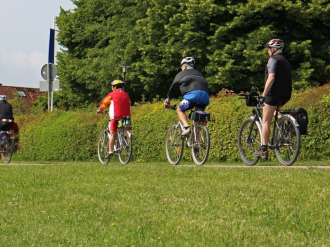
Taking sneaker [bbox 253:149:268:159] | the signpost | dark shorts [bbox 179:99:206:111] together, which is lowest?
sneaker [bbox 253:149:268:159]

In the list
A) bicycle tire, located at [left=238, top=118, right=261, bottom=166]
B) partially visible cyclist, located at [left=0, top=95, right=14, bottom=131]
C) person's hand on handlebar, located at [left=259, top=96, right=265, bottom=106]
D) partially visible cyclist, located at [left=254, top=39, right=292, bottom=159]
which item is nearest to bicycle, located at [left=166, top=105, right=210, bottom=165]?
bicycle tire, located at [left=238, top=118, right=261, bottom=166]

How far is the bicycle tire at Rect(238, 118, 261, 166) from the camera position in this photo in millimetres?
9648

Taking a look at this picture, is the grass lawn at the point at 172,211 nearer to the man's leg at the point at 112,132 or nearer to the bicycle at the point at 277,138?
the bicycle at the point at 277,138

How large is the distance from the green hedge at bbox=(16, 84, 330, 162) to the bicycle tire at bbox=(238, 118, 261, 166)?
272cm

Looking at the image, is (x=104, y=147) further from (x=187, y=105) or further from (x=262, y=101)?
(x=262, y=101)

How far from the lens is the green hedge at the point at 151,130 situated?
39.9ft

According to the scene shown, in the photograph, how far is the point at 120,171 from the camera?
28.5 ft

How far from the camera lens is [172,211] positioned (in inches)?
189

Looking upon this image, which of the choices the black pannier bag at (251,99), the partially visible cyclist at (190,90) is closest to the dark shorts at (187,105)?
A: the partially visible cyclist at (190,90)

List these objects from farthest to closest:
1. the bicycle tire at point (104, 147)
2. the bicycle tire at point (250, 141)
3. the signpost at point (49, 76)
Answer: the signpost at point (49, 76) → the bicycle tire at point (104, 147) → the bicycle tire at point (250, 141)

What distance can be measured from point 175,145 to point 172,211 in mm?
6133

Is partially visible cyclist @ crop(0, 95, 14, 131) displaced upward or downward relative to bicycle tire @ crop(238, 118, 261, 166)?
upward

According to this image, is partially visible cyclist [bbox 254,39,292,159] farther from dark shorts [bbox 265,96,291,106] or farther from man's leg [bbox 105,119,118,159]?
man's leg [bbox 105,119,118,159]

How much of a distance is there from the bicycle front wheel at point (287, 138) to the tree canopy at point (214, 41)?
15.0 metres
